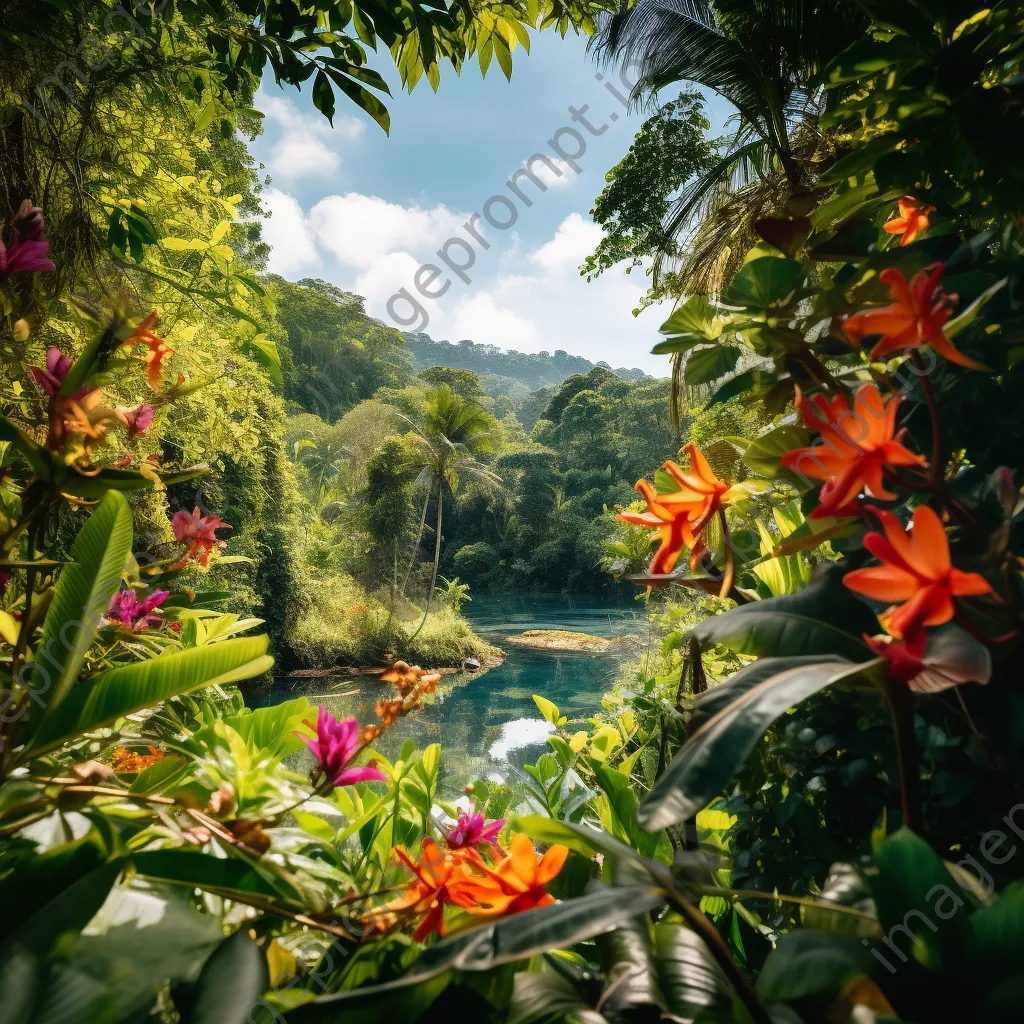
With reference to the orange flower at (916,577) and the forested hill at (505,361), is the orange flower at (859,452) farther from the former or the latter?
the forested hill at (505,361)

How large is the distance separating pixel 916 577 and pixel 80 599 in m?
0.46

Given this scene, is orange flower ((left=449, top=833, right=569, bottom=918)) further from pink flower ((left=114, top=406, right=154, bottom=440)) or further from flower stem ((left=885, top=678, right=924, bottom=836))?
pink flower ((left=114, top=406, right=154, bottom=440))

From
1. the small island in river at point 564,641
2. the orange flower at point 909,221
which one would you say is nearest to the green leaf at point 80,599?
the orange flower at point 909,221

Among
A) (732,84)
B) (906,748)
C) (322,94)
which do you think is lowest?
(906,748)

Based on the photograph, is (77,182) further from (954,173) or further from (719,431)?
(719,431)

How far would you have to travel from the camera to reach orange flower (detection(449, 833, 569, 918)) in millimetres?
348

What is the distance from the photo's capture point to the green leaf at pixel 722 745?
0.24 meters

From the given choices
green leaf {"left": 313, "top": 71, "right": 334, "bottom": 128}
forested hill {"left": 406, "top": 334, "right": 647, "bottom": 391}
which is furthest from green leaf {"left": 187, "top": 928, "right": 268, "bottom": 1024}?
forested hill {"left": 406, "top": 334, "right": 647, "bottom": 391}

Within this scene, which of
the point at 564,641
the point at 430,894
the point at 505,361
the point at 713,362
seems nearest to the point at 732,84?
the point at 713,362

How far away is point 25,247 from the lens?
52 cm

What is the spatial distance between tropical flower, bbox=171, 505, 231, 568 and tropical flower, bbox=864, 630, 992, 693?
2.79 feet

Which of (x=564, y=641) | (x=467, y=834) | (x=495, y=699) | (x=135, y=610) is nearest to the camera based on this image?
(x=467, y=834)

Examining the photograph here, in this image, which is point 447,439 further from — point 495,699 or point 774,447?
point 774,447

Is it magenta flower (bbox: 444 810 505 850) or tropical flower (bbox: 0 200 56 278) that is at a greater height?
tropical flower (bbox: 0 200 56 278)
